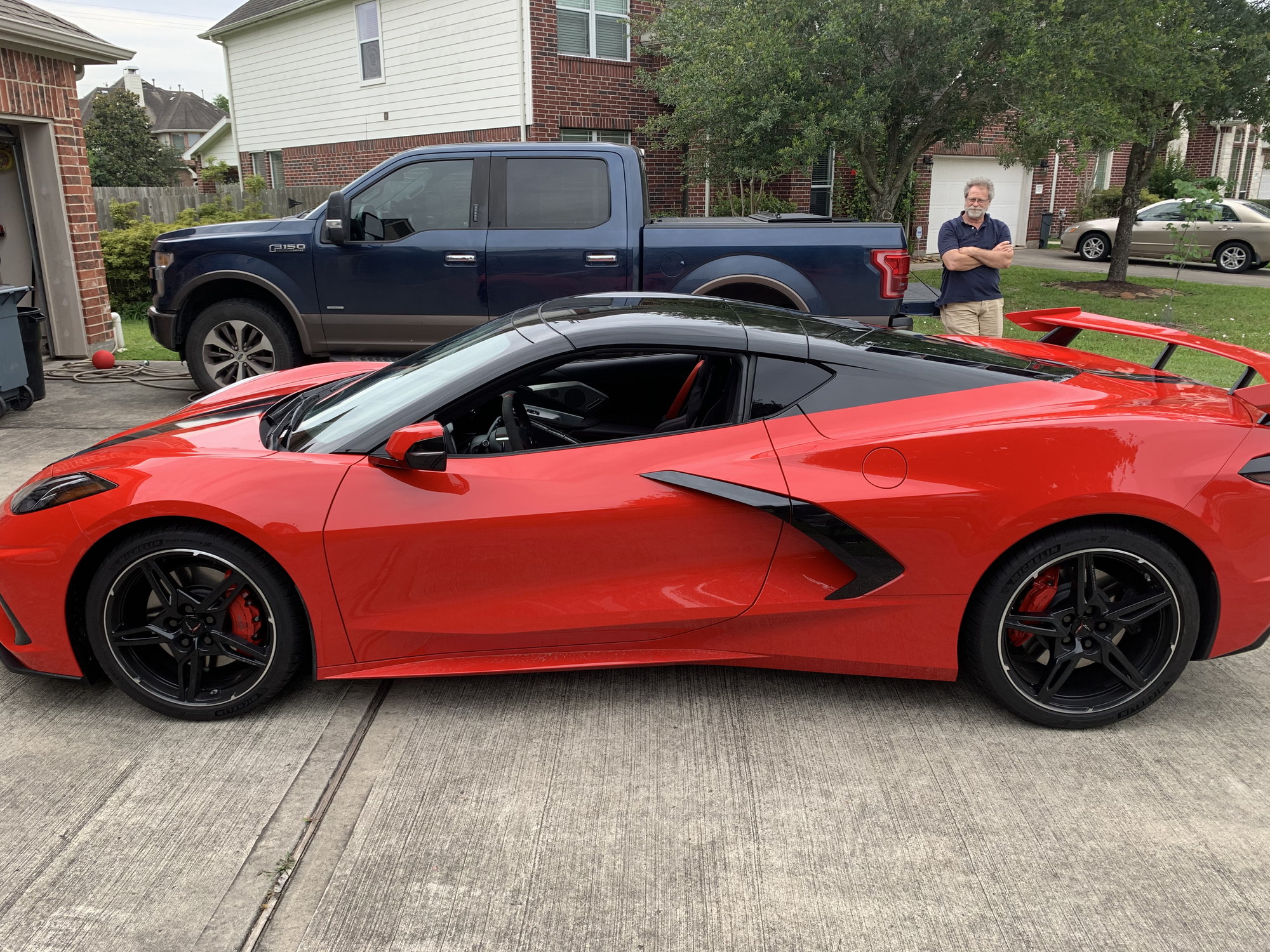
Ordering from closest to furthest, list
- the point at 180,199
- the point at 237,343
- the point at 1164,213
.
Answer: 1. the point at 237,343
2. the point at 180,199
3. the point at 1164,213

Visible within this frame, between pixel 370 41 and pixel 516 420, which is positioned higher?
pixel 370 41

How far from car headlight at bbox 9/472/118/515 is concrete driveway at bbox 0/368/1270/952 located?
741mm

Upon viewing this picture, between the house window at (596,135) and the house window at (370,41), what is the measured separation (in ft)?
16.4

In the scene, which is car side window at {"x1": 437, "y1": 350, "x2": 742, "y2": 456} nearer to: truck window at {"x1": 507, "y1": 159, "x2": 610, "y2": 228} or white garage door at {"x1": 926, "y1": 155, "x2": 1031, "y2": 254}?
truck window at {"x1": 507, "y1": 159, "x2": 610, "y2": 228}

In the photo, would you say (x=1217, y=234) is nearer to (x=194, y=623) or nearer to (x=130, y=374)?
(x=130, y=374)

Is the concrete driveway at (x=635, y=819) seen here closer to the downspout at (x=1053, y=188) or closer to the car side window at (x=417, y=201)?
the car side window at (x=417, y=201)

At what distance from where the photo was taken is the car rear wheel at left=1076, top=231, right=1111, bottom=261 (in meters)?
23.2

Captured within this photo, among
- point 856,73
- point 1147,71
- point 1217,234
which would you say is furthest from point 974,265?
point 1217,234

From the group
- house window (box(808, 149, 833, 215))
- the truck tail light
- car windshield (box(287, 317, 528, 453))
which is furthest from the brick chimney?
car windshield (box(287, 317, 528, 453))

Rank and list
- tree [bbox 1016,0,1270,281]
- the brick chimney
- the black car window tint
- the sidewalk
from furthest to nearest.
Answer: the brick chimney < the sidewalk < tree [bbox 1016,0,1270,281] < the black car window tint

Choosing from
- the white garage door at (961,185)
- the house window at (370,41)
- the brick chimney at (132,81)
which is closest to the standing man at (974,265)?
the white garage door at (961,185)

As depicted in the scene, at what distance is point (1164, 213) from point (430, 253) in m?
20.3

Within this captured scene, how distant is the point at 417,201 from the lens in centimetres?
785

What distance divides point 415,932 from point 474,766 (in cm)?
74
